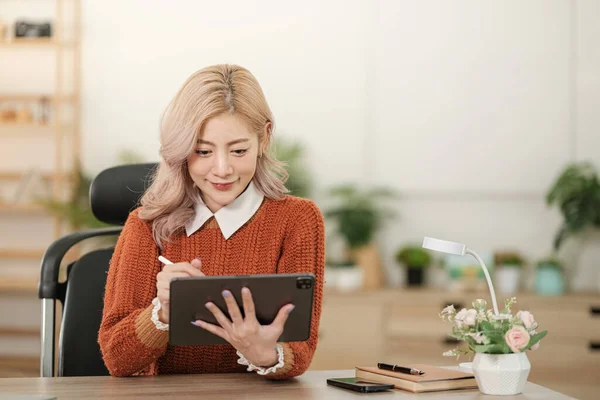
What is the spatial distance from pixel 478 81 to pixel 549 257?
43.6 inches

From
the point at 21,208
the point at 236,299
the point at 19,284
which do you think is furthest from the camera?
the point at 21,208

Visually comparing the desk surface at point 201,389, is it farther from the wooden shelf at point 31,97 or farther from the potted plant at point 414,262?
the wooden shelf at point 31,97

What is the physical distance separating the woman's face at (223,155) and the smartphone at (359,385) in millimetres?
512

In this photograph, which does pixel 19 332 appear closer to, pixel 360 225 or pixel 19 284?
pixel 19 284

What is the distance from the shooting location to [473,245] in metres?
4.57

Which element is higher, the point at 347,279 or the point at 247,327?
the point at 247,327

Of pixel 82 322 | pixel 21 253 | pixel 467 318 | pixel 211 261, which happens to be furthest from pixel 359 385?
pixel 21 253

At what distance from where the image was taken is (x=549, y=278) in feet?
13.8

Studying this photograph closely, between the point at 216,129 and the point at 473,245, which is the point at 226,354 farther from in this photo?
the point at 473,245

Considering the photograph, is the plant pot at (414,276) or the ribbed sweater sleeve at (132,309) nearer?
the ribbed sweater sleeve at (132,309)

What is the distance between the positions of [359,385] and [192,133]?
25.6 inches

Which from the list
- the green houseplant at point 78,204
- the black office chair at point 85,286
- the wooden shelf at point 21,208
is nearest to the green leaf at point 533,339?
the black office chair at point 85,286

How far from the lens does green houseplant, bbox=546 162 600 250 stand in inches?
165

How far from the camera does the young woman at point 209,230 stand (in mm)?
1674
